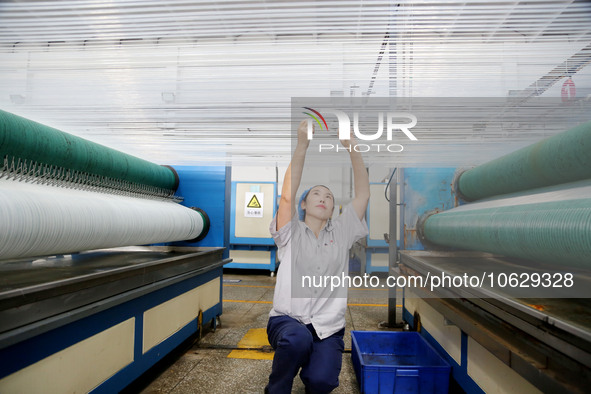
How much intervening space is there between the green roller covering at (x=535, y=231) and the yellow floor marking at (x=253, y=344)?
1.66m

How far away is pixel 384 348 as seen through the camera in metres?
2.64

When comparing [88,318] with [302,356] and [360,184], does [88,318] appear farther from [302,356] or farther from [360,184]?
[360,184]

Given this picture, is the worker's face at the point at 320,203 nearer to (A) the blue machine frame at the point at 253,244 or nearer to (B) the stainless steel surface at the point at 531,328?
(B) the stainless steel surface at the point at 531,328

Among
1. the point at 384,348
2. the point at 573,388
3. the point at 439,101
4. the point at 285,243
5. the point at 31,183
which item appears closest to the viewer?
the point at 573,388

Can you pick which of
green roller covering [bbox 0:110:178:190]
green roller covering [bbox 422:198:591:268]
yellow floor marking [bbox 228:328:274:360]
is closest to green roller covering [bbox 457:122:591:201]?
green roller covering [bbox 422:198:591:268]

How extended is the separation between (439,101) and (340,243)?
2.89ft

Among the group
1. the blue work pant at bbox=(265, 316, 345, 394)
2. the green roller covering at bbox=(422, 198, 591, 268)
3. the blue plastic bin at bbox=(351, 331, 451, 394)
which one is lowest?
the blue plastic bin at bbox=(351, 331, 451, 394)

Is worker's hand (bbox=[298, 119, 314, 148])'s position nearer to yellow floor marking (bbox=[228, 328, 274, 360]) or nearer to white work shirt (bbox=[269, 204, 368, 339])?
white work shirt (bbox=[269, 204, 368, 339])

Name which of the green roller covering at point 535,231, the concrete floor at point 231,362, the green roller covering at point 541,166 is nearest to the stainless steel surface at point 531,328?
the green roller covering at point 535,231

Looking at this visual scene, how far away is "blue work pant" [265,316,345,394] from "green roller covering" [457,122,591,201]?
53.1 inches

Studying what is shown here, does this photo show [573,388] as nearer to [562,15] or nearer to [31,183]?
[562,15]

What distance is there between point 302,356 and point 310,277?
1.26 ft

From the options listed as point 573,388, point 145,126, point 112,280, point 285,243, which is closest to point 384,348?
point 285,243

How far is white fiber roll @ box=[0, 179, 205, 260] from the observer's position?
1.37m
